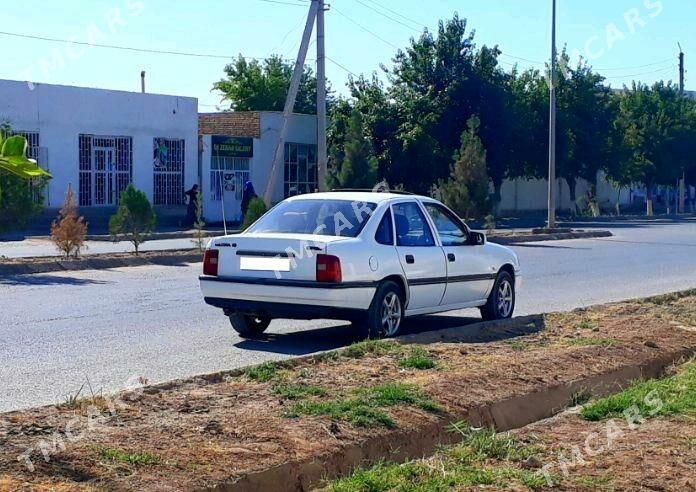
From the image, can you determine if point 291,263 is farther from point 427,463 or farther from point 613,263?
point 613,263

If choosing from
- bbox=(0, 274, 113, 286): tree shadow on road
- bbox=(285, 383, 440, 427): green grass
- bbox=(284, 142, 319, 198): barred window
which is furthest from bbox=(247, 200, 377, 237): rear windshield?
bbox=(284, 142, 319, 198): barred window

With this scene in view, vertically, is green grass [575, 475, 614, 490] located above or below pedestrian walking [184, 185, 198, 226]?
below

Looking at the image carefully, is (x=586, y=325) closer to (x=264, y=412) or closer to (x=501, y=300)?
(x=501, y=300)

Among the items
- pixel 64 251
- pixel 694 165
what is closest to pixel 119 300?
pixel 64 251

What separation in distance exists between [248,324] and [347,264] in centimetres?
160

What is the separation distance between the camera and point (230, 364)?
9406 mm

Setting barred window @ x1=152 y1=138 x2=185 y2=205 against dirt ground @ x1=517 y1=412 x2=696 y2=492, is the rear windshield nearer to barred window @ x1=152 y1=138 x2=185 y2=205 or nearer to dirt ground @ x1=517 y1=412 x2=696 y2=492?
dirt ground @ x1=517 y1=412 x2=696 y2=492

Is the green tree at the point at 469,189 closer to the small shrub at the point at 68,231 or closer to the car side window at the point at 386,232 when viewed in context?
the small shrub at the point at 68,231

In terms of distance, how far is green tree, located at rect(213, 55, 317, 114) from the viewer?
71688 mm

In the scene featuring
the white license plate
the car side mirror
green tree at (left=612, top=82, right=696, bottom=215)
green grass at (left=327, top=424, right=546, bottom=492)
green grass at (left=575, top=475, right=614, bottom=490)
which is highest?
green tree at (left=612, top=82, right=696, bottom=215)

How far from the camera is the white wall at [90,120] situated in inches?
1394

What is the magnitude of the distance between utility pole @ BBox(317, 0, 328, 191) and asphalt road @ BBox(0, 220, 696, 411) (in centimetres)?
811

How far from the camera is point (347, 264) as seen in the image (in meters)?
10.2

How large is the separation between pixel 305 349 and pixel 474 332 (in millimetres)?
1707
